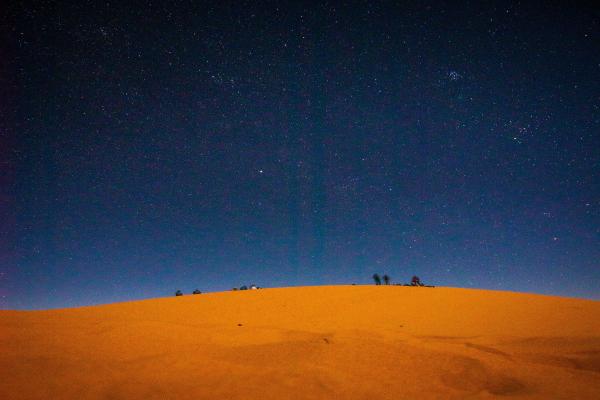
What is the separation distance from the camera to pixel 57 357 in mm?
3961

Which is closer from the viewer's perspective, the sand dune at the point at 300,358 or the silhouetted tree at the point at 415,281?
the sand dune at the point at 300,358

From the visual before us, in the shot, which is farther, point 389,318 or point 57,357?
point 389,318

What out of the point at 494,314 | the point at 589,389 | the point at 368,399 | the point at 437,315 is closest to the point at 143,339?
the point at 368,399

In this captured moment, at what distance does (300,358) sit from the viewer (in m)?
4.34

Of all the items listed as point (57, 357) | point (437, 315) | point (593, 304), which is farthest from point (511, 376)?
point (593, 304)

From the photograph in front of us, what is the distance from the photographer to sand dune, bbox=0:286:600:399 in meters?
3.27

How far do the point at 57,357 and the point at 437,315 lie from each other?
8.56 meters

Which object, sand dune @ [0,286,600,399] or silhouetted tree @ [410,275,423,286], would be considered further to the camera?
silhouetted tree @ [410,275,423,286]

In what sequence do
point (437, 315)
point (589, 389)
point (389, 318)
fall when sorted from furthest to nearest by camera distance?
point (437, 315), point (389, 318), point (589, 389)

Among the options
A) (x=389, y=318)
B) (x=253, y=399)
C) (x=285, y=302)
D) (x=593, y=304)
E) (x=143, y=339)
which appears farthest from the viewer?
(x=285, y=302)

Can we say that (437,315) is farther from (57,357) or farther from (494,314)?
(57,357)

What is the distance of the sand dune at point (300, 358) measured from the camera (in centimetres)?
327

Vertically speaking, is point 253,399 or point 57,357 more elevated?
point 57,357

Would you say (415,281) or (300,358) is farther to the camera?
(415,281)
